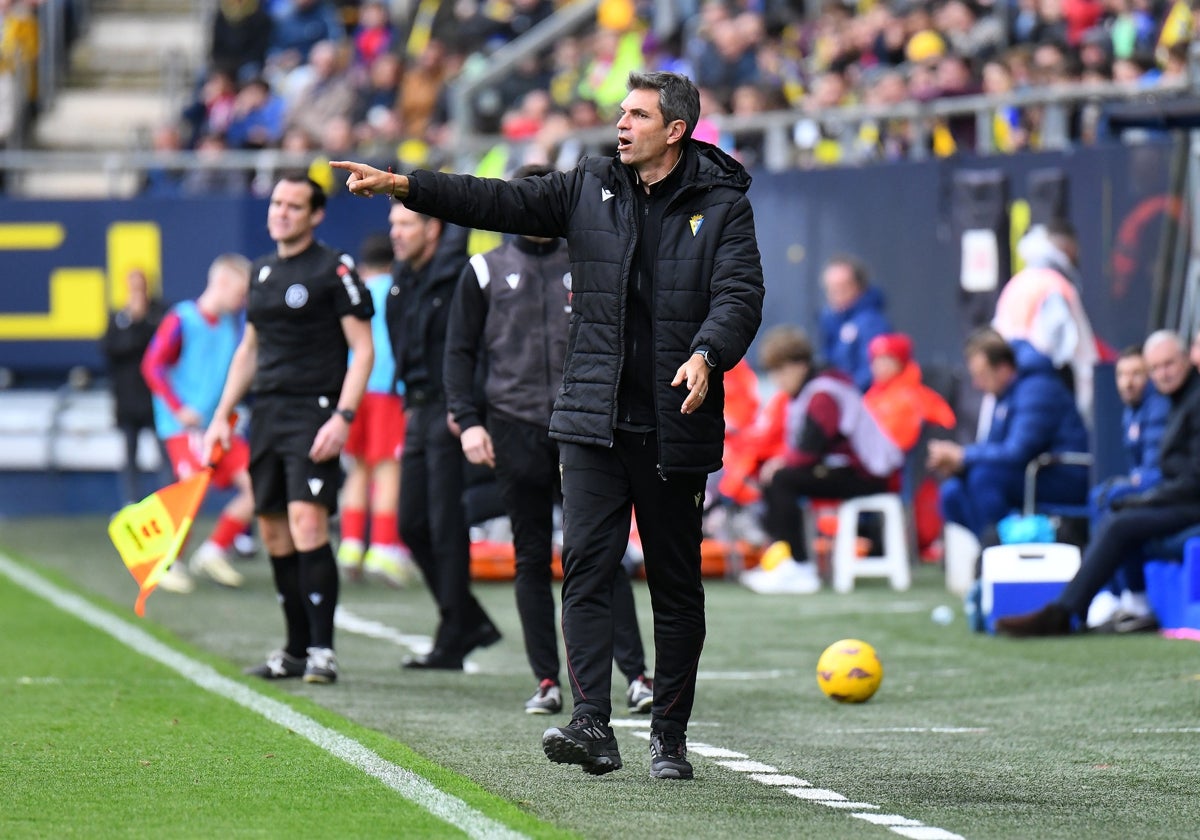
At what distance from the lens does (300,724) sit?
791cm

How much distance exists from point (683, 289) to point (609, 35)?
15.4 m

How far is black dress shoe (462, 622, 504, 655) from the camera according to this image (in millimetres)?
10141

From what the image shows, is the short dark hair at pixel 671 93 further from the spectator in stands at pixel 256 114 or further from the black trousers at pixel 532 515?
the spectator in stands at pixel 256 114

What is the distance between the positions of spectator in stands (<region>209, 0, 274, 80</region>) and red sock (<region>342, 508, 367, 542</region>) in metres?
11.7

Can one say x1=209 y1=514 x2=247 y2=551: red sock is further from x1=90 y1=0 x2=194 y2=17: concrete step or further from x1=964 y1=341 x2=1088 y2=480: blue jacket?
x1=90 y1=0 x2=194 y2=17: concrete step

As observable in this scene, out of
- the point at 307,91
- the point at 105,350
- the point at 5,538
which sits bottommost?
A: the point at 5,538

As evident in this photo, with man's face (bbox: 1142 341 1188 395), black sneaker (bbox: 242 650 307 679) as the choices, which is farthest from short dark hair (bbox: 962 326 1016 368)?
black sneaker (bbox: 242 650 307 679)

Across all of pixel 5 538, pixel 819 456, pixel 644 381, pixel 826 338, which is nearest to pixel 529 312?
pixel 644 381

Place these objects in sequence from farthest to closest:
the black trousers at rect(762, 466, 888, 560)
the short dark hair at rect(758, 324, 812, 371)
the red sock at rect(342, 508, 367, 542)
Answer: the red sock at rect(342, 508, 367, 542) < the black trousers at rect(762, 466, 888, 560) < the short dark hair at rect(758, 324, 812, 371)

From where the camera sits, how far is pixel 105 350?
64.1ft

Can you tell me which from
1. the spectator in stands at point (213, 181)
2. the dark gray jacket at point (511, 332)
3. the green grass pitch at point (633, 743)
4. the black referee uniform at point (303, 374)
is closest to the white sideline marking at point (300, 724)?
the green grass pitch at point (633, 743)

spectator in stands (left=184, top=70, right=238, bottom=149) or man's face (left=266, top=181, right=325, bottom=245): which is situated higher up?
spectator in stands (left=184, top=70, right=238, bottom=149)

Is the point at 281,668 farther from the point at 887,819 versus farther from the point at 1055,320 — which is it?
the point at 1055,320

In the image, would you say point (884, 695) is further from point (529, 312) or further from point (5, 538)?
point (5, 538)
